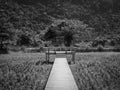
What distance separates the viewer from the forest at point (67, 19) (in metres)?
28.0

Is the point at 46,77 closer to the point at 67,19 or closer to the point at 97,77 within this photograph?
the point at 97,77

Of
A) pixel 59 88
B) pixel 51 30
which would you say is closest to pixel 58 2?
pixel 51 30

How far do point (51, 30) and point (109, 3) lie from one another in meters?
26.2

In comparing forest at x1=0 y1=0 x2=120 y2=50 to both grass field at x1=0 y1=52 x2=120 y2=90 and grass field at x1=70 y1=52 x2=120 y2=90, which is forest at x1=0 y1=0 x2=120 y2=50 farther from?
grass field at x1=70 y1=52 x2=120 y2=90

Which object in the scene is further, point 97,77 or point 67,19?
Result: point 67,19

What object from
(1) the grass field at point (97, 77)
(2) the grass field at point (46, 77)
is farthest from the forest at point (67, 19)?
(1) the grass field at point (97, 77)

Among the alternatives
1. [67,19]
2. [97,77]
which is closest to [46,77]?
[97,77]

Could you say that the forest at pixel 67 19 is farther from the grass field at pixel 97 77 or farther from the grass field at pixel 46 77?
the grass field at pixel 97 77

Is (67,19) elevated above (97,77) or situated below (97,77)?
above

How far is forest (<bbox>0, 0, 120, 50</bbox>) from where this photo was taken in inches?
1102

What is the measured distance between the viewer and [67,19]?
40094 millimetres

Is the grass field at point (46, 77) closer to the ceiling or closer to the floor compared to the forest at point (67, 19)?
closer to the floor

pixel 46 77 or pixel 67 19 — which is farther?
pixel 67 19

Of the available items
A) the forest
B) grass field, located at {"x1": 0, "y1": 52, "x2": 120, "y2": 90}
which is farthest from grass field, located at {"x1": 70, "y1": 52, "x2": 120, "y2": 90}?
the forest
